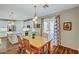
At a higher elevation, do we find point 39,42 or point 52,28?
point 52,28

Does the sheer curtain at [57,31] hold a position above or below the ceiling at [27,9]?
below

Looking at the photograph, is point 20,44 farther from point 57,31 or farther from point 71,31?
point 71,31

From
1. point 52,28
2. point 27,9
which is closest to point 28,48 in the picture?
point 52,28

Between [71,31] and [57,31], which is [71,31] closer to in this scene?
[71,31]

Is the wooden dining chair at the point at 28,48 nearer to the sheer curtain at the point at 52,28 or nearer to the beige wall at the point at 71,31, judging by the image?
the sheer curtain at the point at 52,28

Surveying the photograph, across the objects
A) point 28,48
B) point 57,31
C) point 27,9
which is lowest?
point 28,48

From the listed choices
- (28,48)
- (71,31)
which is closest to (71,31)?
(71,31)

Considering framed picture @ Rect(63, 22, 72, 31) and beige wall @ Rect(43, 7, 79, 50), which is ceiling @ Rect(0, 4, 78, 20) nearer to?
beige wall @ Rect(43, 7, 79, 50)

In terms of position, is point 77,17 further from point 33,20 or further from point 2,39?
point 2,39

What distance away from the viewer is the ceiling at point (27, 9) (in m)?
1.70

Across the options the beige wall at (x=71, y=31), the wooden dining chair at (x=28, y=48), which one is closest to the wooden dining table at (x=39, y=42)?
the wooden dining chair at (x=28, y=48)

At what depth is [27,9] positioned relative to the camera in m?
1.73
